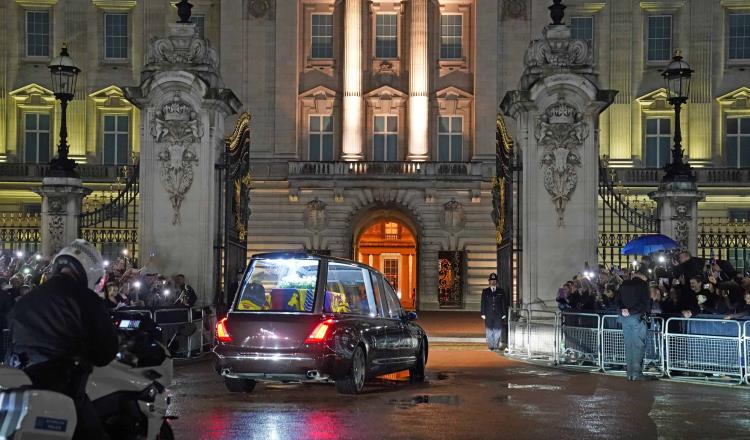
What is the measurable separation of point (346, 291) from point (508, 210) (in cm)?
741

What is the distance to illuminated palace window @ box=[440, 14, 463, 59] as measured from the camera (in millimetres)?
54156

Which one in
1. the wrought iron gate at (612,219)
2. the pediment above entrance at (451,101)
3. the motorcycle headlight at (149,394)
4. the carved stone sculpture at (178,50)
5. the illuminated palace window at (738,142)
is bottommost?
the motorcycle headlight at (149,394)

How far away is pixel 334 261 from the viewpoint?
15531mm

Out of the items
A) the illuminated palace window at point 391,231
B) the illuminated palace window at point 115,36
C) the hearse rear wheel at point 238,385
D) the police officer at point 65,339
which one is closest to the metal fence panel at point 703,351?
the hearse rear wheel at point 238,385

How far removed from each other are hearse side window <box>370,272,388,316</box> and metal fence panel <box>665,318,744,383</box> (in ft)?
14.9

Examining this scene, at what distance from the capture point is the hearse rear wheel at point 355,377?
14.7 metres

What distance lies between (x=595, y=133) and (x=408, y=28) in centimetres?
3354

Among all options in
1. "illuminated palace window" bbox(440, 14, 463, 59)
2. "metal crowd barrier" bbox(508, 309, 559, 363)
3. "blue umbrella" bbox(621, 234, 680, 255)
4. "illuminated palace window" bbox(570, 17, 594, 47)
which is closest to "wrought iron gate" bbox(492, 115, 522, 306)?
"metal crowd barrier" bbox(508, 309, 559, 363)

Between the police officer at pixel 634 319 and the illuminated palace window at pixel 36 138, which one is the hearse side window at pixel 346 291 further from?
the illuminated palace window at pixel 36 138

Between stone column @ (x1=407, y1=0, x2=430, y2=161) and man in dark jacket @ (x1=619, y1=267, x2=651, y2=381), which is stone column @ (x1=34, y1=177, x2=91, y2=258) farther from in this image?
stone column @ (x1=407, y1=0, x2=430, y2=161)

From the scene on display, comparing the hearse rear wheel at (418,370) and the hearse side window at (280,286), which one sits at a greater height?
the hearse side window at (280,286)

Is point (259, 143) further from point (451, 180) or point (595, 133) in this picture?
point (595, 133)

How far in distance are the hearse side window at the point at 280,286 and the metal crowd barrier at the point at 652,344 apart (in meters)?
5.98

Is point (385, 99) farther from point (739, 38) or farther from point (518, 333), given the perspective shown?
point (518, 333)
